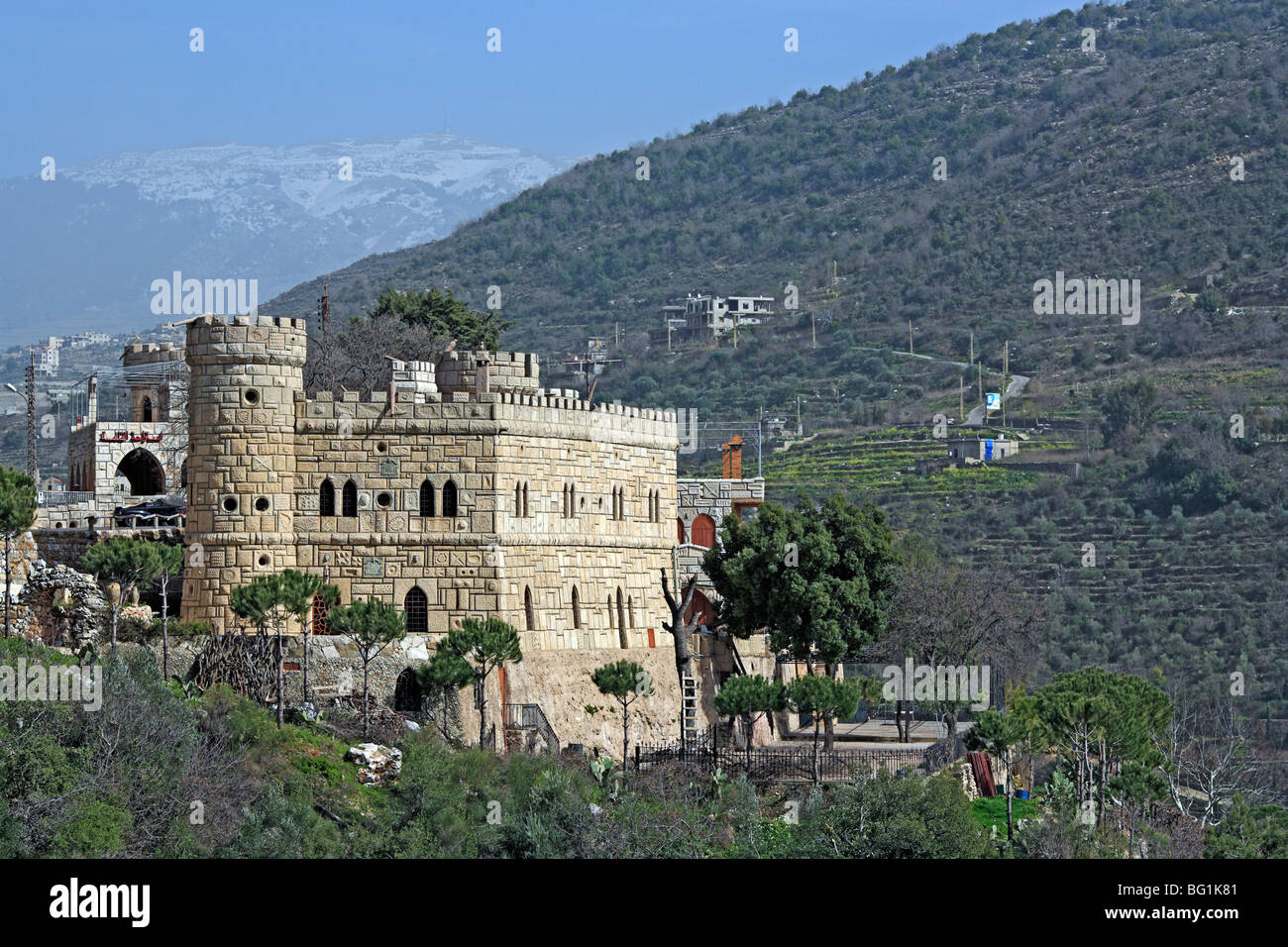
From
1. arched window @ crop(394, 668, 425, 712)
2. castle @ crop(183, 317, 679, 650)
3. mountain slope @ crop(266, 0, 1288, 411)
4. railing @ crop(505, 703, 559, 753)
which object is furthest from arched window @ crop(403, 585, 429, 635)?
mountain slope @ crop(266, 0, 1288, 411)

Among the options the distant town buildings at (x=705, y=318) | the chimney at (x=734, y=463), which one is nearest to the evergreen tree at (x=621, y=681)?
the chimney at (x=734, y=463)

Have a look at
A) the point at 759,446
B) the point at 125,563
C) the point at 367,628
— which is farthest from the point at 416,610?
the point at 759,446

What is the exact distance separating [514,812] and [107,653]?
32.9ft

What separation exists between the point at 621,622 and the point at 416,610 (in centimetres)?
643

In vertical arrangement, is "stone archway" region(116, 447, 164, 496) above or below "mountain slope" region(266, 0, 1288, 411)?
below

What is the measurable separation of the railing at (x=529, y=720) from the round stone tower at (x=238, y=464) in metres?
5.82

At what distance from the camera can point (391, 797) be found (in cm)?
3931

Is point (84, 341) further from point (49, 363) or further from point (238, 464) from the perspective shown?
point (238, 464)

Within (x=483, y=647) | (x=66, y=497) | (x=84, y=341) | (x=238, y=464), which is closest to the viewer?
(x=483, y=647)

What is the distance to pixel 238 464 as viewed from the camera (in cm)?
4566

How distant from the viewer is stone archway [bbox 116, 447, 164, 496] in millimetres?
61375

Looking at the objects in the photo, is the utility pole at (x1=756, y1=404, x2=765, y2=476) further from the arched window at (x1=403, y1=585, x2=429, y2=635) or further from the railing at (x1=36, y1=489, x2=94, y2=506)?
the railing at (x1=36, y1=489, x2=94, y2=506)

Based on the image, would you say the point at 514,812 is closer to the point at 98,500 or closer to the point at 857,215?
the point at 98,500

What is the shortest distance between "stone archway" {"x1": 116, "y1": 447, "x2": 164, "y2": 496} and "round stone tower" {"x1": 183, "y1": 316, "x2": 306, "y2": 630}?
1589 cm
